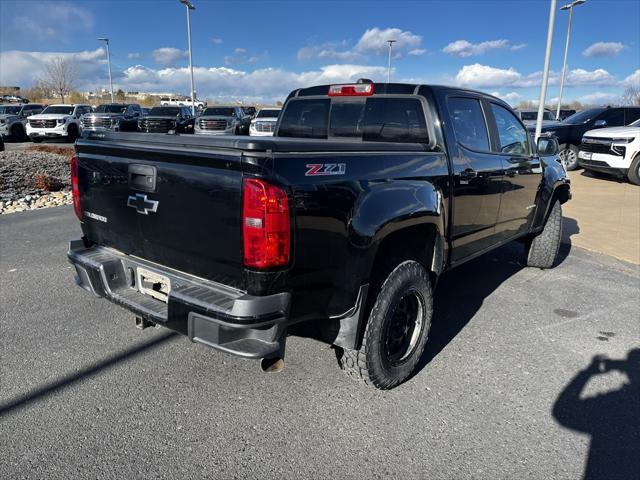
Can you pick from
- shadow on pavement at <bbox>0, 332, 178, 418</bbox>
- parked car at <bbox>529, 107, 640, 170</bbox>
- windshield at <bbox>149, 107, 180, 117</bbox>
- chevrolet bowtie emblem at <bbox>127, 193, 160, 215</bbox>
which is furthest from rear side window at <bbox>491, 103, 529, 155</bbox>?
windshield at <bbox>149, 107, 180, 117</bbox>

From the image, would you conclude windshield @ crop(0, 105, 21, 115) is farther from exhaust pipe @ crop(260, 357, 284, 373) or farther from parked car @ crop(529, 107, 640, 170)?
exhaust pipe @ crop(260, 357, 284, 373)

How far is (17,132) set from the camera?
24641mm

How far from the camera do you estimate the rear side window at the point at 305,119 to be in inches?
169

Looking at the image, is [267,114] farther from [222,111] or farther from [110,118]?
[110,118]

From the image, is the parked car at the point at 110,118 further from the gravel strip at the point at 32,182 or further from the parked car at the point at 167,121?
the gravel strip at the point at 32,182

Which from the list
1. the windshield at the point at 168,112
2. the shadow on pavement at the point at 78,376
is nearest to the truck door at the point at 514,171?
the shadow on pavement at the point at 78,376

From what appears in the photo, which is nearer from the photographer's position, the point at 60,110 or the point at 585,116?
the point at 585,116

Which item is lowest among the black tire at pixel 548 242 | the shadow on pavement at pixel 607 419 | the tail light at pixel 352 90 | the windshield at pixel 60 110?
the shadow on pavement at pixel 607 419

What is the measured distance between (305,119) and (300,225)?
7.62 ft

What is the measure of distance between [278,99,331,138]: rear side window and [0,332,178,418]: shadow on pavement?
2097mm

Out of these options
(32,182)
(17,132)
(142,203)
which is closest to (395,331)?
(142,203)

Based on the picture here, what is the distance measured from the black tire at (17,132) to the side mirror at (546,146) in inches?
1045

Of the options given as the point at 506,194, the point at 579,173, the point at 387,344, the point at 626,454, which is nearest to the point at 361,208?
the point at 387,344

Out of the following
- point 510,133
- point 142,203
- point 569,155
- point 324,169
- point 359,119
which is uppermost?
point 359,119
